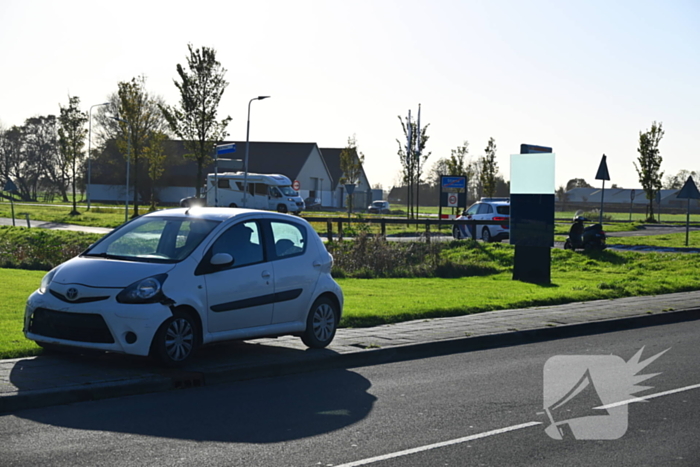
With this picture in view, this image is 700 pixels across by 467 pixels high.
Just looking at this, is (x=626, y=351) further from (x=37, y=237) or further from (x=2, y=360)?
(x=37, y=237)

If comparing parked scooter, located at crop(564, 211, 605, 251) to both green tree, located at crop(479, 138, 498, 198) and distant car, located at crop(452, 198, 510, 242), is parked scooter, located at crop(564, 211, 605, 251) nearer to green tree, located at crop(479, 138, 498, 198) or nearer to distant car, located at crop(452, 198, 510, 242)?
distant car, located at crop(452, 198, 510, 242)

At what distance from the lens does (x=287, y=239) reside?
32.4ft

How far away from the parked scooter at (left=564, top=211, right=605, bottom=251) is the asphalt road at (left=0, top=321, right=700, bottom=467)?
18.1 metres

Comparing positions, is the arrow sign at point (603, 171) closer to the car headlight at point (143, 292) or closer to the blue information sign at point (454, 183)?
the blue information sign at point (454, 183)

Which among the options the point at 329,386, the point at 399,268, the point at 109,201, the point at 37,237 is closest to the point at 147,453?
the point at 329,386

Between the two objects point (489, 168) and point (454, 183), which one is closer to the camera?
point (454, 183)

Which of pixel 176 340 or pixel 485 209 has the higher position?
pixel 485 209

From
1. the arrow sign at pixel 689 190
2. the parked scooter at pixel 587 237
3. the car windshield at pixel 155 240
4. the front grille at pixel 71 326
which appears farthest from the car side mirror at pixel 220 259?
the arrow sign at pixel 689 190

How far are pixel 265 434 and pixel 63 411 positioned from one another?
185cm

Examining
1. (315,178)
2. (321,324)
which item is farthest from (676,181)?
(321,324)

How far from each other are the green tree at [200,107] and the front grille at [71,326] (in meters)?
36.9

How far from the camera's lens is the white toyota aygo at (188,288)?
8.07 meters

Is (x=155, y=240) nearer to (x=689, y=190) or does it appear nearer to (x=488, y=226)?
(x=488, y=226)

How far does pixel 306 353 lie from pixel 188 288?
180cm
